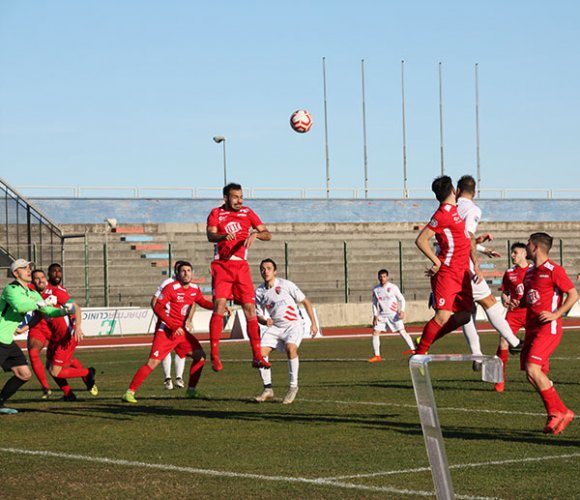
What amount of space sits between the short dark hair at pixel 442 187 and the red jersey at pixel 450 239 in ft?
0.38

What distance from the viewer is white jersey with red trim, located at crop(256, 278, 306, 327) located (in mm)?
15797

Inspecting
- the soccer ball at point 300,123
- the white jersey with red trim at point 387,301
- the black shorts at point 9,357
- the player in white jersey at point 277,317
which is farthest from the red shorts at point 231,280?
the soccer ball at point 300,123

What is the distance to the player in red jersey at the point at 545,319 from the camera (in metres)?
11.1

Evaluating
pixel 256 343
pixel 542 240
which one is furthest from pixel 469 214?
pixel 256 343

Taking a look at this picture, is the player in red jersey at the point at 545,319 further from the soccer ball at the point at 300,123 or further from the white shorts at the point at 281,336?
Result: the soccer ball at the point at 300,123

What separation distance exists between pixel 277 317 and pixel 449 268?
151 inches

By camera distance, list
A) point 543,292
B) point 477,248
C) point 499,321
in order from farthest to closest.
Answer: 1. point 499,321
2. point 477,248
3. point 543,292

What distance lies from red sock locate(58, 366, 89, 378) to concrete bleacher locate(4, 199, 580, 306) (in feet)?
82.2

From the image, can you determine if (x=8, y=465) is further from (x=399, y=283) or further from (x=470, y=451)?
(x=399, y=283)

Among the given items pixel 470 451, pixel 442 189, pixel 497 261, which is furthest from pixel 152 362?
pixel 497 261

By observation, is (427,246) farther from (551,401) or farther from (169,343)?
(169,343)

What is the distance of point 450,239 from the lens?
12656 millimetres

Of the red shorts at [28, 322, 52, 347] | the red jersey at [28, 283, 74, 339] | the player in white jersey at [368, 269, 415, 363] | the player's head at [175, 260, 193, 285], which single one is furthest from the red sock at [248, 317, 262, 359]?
the player in white jersey at [368, 269, 415, 363]

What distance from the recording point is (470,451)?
10.1m
